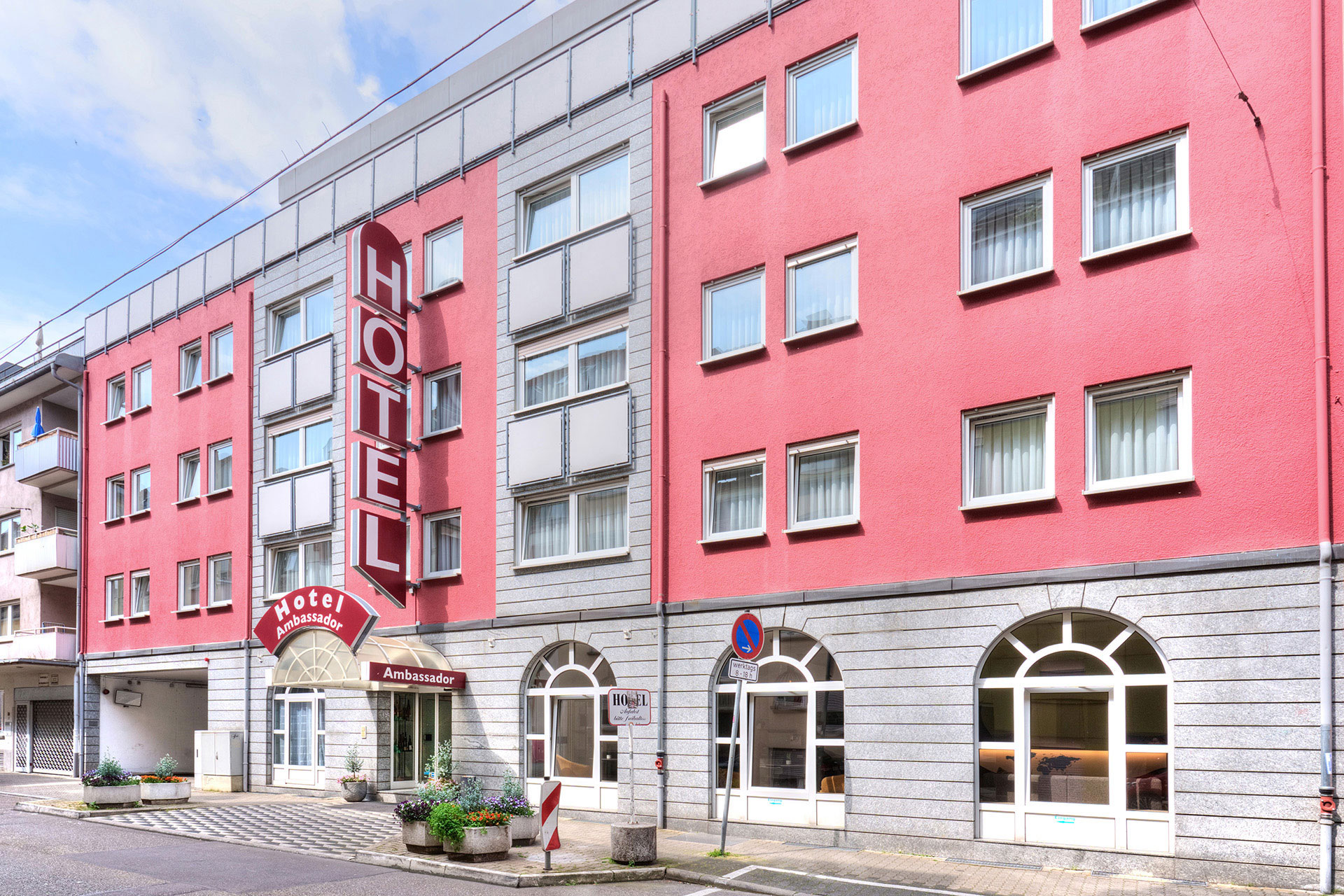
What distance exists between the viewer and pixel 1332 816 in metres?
11.7

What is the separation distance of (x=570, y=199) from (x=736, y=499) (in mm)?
6900

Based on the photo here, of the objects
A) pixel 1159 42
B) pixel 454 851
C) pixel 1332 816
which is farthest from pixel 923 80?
pixel 454 851

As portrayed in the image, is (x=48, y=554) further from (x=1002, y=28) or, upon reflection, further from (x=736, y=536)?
(x=1002, y=28)

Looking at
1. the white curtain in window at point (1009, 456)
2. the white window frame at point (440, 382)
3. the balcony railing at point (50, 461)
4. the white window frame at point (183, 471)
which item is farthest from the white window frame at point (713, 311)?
the balcony railing at point (50, 461)

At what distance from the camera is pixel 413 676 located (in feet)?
67.3

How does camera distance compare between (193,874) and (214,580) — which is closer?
(193,874)

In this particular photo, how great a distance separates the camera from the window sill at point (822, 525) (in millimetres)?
16156

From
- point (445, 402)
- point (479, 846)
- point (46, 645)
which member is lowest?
point (479, 846)

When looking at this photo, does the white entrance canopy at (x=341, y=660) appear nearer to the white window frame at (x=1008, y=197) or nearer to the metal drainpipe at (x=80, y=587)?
the white window frame at (x=1008, y=197)

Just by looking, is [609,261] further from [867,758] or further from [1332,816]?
[1332,816]

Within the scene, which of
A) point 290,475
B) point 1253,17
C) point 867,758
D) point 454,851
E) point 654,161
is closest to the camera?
point 1253,17

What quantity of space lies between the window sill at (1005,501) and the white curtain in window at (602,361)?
7.04 m

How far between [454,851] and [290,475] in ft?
44.8

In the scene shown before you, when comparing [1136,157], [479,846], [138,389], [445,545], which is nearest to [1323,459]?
[1136,157]
